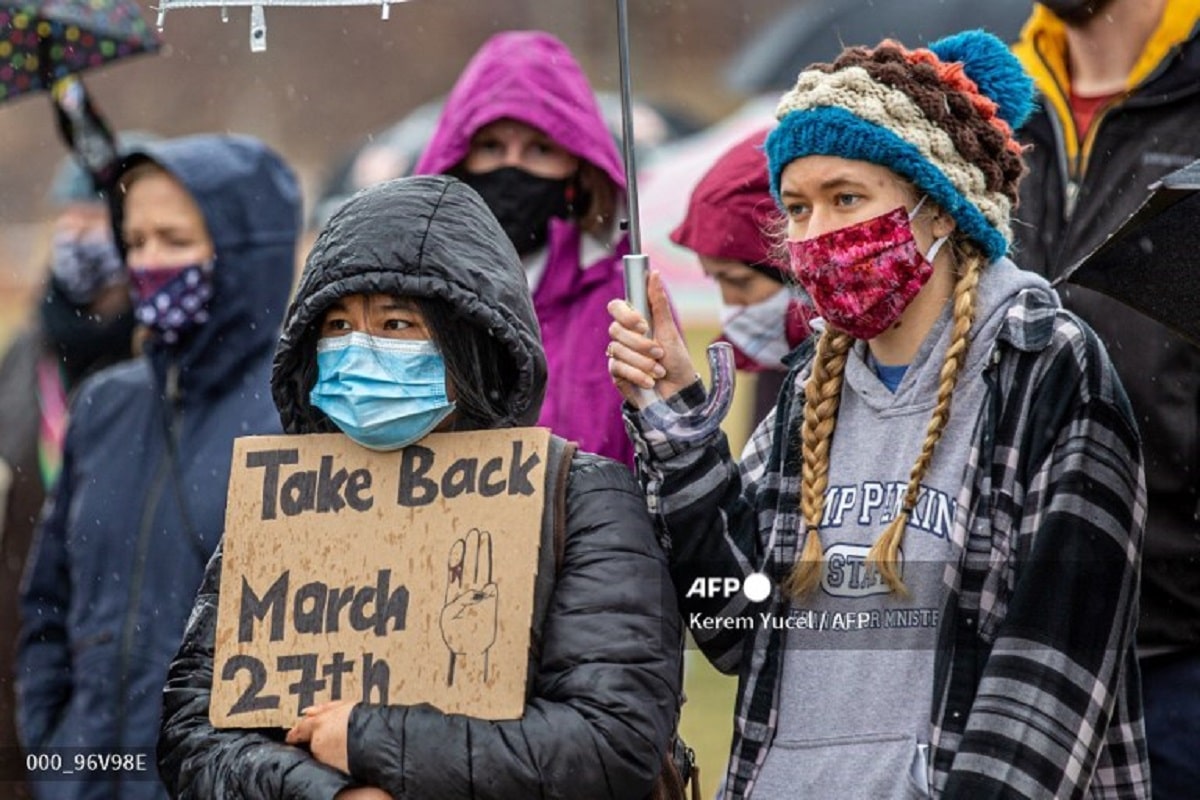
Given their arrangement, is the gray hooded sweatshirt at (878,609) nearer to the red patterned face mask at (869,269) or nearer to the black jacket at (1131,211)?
the red patterned face mask at (869,269)

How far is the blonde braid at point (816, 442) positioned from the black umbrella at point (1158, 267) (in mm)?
472

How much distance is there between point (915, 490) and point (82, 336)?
3.73m

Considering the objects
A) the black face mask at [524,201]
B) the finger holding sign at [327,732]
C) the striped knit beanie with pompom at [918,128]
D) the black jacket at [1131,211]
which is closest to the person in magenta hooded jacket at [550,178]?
the black face mask at [524,201]

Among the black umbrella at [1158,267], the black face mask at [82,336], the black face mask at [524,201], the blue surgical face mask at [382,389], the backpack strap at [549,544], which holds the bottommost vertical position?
the backpack strap at [549,544]

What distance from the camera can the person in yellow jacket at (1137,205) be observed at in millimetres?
4664

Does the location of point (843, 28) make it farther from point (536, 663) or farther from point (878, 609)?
point (536, 663)

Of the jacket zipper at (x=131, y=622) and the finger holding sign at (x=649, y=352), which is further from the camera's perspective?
the jacket zipper at (x=131, y=622)

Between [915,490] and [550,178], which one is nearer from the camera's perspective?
[915,490]

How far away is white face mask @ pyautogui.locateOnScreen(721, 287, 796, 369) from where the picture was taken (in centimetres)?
552

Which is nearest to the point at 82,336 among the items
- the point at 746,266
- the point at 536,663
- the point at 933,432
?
the point at 746,266

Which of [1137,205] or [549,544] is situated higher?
[1137,205]

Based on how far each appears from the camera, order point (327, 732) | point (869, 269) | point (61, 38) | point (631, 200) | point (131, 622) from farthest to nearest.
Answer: point (61, 38)
point (131, 622)
point (631, 200)
point (869, 269)
point (327, 732)

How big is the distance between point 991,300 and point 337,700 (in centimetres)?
136

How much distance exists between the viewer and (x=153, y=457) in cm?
566
